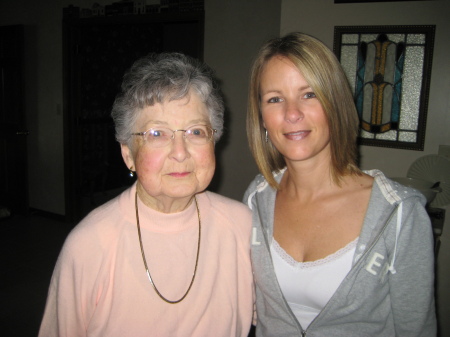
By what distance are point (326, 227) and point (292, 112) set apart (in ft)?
1.48

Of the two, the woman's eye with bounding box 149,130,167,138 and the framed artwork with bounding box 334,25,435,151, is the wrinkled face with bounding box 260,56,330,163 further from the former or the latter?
the framed artwork with bounding box 334,25,435,151

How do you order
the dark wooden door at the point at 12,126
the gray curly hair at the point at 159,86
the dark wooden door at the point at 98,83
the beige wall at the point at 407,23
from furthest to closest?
the dark wooden door at the point at 12,126
the dark wooden door at the point at 98,83
the beige wall at the point at 407,23
the gray curly hair at the point at 159,86

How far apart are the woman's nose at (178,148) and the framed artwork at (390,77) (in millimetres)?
1934

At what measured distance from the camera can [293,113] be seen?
1.27m

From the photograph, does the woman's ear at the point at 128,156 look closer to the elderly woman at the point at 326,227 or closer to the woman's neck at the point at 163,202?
the woman's neck at the point at 163,202

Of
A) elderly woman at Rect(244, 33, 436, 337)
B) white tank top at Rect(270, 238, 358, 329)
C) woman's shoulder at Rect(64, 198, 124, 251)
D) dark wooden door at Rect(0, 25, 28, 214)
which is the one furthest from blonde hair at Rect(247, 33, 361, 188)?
dark wooden door at Rect(0, 25, 28, 214)

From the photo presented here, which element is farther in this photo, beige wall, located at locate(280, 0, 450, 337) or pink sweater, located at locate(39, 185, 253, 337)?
beige wall, located at locate(280, 0, 450, 337)

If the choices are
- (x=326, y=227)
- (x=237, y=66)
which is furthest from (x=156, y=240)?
(x=237, y=66)

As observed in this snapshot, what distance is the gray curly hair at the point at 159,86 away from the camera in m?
1.12

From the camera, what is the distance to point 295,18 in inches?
109

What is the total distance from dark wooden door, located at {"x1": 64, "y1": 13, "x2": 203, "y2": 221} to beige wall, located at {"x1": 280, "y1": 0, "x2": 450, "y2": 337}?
4.02 feet

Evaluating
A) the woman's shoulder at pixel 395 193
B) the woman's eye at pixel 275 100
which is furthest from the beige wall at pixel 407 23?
the woman's eye at pixel 275 100

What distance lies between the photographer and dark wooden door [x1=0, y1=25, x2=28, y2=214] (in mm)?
4441

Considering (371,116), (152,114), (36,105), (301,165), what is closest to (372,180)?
(301,165)
